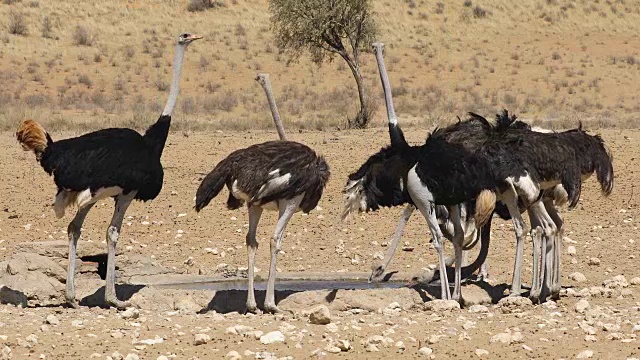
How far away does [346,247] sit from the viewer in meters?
13.9

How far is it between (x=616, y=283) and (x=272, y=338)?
418cm

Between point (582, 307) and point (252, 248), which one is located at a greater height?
point (252, 248)

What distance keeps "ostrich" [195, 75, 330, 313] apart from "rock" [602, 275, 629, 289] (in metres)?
2.85

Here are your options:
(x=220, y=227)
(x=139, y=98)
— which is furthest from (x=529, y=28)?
(x=220, y=227)

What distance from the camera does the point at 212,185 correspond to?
9.98 metres

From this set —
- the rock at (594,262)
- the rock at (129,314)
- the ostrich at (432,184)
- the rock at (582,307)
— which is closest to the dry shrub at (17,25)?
the rock at (594,262)

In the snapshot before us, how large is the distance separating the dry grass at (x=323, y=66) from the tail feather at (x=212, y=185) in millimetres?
16825

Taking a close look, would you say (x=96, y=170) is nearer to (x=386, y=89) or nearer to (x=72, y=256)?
(x=72, y=256)

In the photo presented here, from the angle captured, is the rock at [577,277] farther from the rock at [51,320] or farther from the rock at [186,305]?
the rock at [51,320]

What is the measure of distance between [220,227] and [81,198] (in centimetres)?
473

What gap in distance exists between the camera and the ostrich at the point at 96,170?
995 centimetres

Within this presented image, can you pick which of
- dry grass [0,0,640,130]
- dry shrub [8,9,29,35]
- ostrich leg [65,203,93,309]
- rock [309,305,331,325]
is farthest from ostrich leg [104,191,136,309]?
dry shrub [8,9,29,35]

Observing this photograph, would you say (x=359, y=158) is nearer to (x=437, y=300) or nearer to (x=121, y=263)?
(x=121, y=263)

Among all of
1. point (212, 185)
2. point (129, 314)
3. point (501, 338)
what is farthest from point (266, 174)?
point (501, 338)
